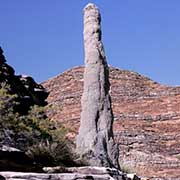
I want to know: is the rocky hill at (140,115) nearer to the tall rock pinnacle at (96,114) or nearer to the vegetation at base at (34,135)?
the tall rock pinnacle at (96,114)

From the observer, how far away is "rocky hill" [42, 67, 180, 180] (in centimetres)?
5000

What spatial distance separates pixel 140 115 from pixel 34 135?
150 feet

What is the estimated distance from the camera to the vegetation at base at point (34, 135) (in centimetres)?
1392

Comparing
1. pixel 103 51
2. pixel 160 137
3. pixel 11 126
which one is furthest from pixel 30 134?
pixel 160 137

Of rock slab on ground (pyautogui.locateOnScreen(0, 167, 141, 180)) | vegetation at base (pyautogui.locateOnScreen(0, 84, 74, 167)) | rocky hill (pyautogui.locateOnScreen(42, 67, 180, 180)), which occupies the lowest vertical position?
rock slab on ground (pyautogui.locateOnScreen(0, 167, 141, 180))

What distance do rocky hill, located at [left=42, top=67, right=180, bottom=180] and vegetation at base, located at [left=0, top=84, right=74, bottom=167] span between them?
2728 centimetres

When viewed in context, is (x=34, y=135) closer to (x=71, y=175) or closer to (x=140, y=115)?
(x=71, y=175)

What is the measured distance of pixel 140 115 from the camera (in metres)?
61.4

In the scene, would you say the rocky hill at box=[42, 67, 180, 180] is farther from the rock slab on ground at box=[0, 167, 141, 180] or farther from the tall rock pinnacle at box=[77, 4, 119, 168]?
the rock slab on ground at box=[0, 167, 141, 180]

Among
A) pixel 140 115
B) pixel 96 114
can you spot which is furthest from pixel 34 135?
pixel 140 115

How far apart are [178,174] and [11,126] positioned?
30.9 m

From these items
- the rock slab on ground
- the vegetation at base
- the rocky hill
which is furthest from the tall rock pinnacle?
the rocky hill

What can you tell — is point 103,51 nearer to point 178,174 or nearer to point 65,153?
point 65,153

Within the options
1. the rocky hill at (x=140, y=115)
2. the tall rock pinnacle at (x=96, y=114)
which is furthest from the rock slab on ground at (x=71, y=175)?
the rocky hill at (x=140, y=115)
